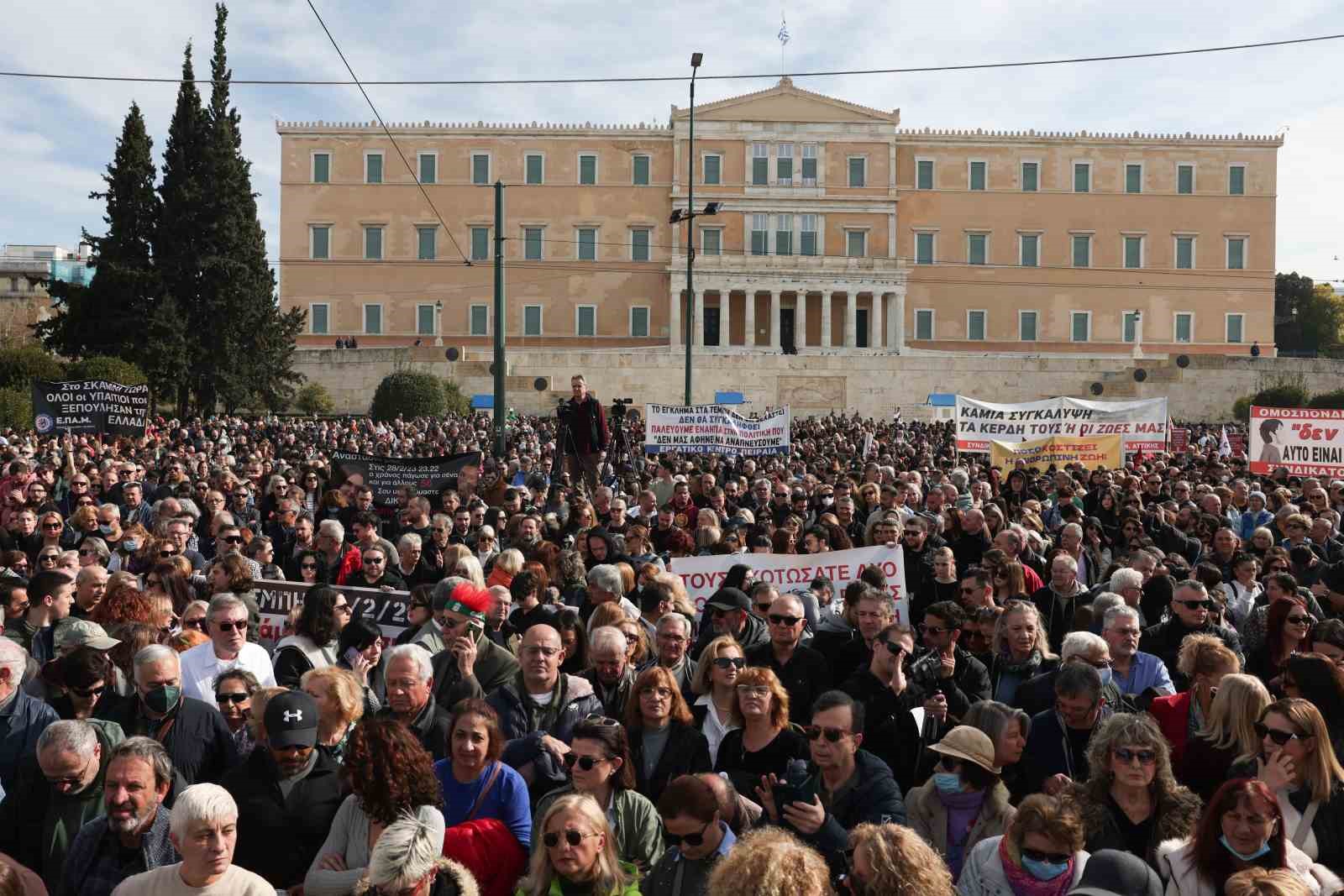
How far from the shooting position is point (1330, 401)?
149 ft

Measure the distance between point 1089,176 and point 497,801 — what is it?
198 ft

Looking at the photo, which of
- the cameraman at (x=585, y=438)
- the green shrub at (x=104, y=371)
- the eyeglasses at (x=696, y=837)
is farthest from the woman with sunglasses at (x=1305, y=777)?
the green shrub at (x=104, y=371)

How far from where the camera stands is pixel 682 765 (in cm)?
496

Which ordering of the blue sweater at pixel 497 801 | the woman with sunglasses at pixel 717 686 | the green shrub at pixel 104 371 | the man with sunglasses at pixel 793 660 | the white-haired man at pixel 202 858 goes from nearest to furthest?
1. the white-haired man at pixel 202 858
2. the blue sweater at pixel 497 801
3. the woman with sunglasses at pixel 717 686
4. the man with sunglasses at pixel 793 660
5. the green shrub at pixel 104 371

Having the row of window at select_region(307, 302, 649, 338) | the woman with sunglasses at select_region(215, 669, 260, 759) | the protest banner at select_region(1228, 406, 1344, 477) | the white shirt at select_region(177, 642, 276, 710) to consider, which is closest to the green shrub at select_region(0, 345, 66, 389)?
the protest banner at select_region(1228, 406, 1344, 477)

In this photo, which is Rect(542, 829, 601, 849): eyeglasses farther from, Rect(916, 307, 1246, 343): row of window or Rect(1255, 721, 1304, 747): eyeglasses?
Rect(916, 307, 1246, 343): row of window

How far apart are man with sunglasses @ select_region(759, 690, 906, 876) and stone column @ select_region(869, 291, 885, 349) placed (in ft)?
178

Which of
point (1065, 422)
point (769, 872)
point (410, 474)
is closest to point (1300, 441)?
point (1065, 422)

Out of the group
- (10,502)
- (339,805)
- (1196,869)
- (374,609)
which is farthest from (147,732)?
(10,502)

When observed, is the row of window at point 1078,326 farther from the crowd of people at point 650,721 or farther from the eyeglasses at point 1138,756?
the eyeglasses at point 1138,756

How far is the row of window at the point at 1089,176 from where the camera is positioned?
59.9 metres

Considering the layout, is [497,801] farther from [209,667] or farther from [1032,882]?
[209,667]

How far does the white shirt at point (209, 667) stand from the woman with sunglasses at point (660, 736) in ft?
5.25

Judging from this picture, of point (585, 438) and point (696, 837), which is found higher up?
point (585, 438)
